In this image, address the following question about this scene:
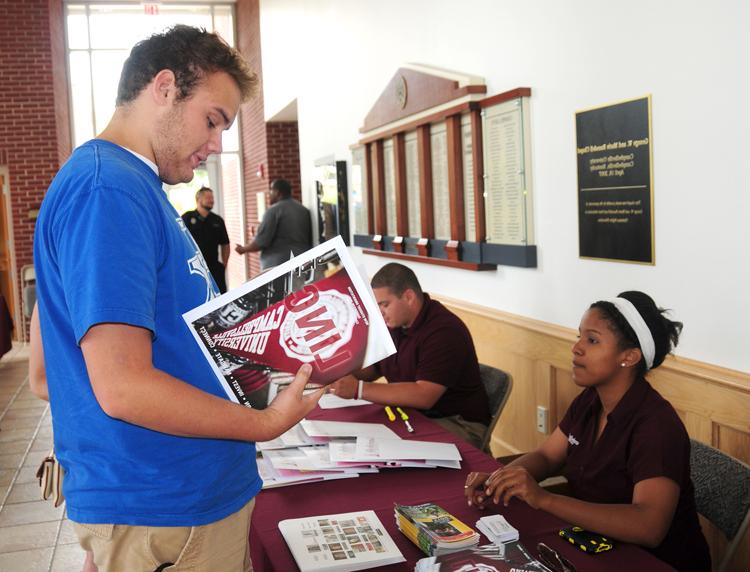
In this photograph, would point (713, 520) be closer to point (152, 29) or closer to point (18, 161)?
point (152, 29)

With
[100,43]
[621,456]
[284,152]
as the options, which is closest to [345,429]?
[621,456]

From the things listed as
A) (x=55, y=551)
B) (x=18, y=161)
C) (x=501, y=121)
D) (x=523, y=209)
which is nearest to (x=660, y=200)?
(x=523, y=209)

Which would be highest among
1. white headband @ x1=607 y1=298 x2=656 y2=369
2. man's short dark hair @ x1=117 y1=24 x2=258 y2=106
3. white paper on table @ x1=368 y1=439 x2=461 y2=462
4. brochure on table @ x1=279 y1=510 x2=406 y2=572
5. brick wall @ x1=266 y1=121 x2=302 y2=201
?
brick wall @ x1=266 y1=121 x2=302 y2=201

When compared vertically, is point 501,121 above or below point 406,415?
above

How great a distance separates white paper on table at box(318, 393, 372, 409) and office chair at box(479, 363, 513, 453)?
54 cm

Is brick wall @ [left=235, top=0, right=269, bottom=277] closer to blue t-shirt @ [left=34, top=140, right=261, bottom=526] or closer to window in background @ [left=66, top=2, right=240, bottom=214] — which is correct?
window in background @ [left=66, top=2, right=240, bottom=214]

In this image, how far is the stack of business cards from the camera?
58.4 inches

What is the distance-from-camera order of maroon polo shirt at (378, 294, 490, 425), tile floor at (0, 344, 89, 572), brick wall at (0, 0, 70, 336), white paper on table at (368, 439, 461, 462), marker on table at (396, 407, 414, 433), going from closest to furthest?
white paper on table at (368, 439, 461, 462)
marker on table at (396, 407, 414, 433)
maroon polo shirt at (378, 294, 490, 425)
tile floor at (0, 344, 89, 572)
brick wall at (0, 0, 70, 336)

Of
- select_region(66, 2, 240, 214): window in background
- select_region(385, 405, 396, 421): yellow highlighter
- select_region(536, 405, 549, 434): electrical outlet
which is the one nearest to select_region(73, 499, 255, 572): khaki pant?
select_region(385, 405, 396, 421): yellow highlighter

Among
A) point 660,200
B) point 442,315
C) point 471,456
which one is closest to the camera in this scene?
point 471,456

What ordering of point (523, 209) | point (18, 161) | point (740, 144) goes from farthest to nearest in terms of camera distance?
point (18, 161), point (523, 209), point (740, 144)

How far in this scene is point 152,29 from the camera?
1292mm

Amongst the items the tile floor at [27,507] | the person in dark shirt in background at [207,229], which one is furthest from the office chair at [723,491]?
the person in dark shirt in background at [207,229]

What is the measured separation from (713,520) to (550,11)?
2345 mm
